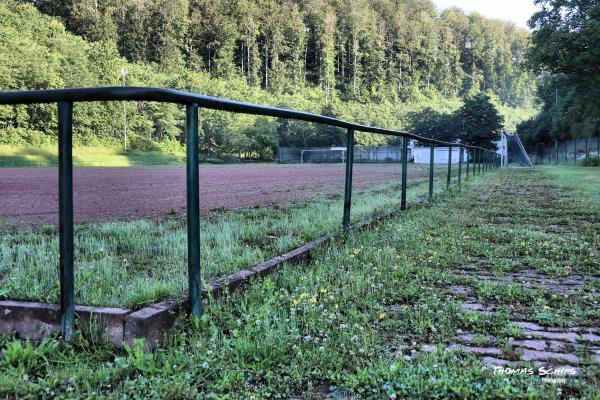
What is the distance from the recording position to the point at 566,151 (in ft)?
152

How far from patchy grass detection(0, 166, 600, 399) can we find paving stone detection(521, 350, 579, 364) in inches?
3.0

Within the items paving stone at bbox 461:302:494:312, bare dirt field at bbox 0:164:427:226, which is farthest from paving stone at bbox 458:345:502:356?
bare dirt field at bbox 0:164:427:226

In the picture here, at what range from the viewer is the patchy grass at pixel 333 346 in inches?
64.5

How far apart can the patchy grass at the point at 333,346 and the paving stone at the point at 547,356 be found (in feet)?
0.25

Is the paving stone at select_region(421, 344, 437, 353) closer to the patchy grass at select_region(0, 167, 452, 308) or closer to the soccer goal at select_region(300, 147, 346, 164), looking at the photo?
the patchy grass at select_region(0, 167, 452, 308)

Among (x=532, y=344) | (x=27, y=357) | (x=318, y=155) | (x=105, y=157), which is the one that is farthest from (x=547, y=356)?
(x=105, y=157)

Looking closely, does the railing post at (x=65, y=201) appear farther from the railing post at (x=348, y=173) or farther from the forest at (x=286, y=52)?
the forest at (x=286, y=52)

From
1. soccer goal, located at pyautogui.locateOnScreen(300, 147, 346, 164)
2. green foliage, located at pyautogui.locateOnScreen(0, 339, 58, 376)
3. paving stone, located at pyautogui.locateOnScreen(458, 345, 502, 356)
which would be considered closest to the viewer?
green foliage, located at pyautogui.locateOnScreen(0, 339, 58, 376)

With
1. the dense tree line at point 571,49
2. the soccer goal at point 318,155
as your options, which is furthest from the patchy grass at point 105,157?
the dense tree line at point 571,49

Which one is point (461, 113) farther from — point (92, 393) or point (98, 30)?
point (92, 393)

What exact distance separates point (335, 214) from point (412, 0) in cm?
14783

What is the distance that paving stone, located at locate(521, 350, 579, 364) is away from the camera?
6.11 feet

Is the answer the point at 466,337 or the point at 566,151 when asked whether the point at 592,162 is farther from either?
the point at 466,337

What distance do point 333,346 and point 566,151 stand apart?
1969 inches
